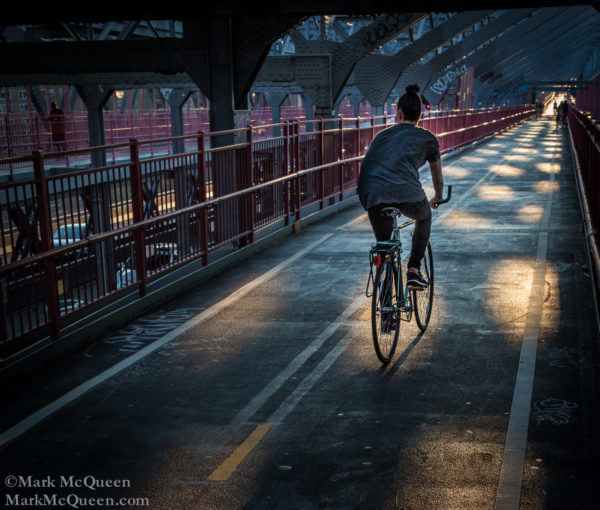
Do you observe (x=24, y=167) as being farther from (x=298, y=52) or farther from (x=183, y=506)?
(x=183, y=506)

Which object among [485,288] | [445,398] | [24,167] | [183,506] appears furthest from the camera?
[24,167]

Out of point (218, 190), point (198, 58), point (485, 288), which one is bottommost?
point (485, 288)

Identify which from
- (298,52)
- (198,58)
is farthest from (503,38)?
(198,58)

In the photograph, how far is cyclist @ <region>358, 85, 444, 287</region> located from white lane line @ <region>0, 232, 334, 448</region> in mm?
2471

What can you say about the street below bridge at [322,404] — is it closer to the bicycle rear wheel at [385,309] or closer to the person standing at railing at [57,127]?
the bicycle rear wheel at [385,309]

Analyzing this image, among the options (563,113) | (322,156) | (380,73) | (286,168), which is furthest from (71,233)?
(563,113)

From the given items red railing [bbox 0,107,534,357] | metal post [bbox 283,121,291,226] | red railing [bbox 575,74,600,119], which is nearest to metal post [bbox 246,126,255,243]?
red railing [bbox 0,107,534,357]

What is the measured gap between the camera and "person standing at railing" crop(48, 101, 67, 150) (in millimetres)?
28438

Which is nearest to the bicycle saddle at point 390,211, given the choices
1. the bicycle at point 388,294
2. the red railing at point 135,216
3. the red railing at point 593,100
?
the bicycle at point 388,294

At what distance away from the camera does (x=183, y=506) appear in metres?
4.46

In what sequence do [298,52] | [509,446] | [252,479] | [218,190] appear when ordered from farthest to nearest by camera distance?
[298,52], [218,190], [509,446], [252,479]

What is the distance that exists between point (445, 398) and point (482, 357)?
1137 millimetres

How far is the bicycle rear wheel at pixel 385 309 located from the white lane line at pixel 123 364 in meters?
2.18

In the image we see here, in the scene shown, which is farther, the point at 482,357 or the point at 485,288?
the point at 485,288
